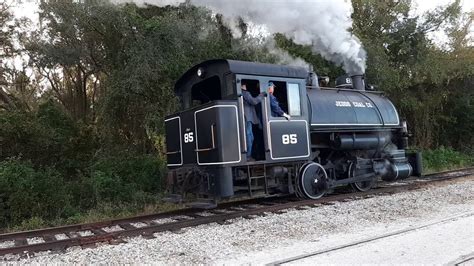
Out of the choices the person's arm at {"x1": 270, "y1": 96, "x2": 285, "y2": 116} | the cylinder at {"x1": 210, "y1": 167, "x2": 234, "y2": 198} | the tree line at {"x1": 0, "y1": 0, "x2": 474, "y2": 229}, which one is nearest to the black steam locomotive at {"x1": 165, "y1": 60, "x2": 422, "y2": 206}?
the cylinder at {"x1": 210, "y1": 167, "x2": 234, "y2": 198}

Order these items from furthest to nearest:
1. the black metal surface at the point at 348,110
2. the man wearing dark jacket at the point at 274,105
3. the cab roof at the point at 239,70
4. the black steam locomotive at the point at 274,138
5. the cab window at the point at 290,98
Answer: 1. the black metal surface at the point at 348,110
2. the cab window at the point at 290,98
3. the man wearing dark jacket at the point at 274,105
4. the cab roof at the point at 239,70
5. the black steam locomotive at the point at 274,138

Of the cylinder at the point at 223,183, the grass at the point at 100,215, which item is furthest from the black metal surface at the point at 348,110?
the grass at the point at 100,215

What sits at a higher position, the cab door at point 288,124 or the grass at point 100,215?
the cab door at point 288,124

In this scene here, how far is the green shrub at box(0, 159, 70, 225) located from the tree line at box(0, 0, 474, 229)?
0.02 meters

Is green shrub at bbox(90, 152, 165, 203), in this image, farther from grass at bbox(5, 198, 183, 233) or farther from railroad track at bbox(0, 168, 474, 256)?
railroad track at bbox(0, 168, 474, 256)

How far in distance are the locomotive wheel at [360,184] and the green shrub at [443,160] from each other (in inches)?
244

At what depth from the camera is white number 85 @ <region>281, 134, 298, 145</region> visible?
8.51 m

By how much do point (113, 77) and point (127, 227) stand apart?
20.8 ft

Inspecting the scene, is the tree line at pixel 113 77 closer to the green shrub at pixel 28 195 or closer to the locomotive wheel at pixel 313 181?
the green shrub at pixel 28 195

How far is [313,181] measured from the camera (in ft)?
30.2

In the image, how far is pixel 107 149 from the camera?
13258mm

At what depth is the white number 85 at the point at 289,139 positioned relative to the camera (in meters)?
8.51

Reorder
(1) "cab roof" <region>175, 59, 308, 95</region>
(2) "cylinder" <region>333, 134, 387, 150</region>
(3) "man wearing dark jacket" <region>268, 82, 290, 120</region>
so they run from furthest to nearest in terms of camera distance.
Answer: (2) "cylinder" <region>333, 134, 387, 150</region> < (3) "man wearing dark jacket" <region>268, 82, 290, 120</region> < (1) "cab roof" <region>175, 59, 308, 95</region>

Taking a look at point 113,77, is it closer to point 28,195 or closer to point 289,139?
point 28,195
